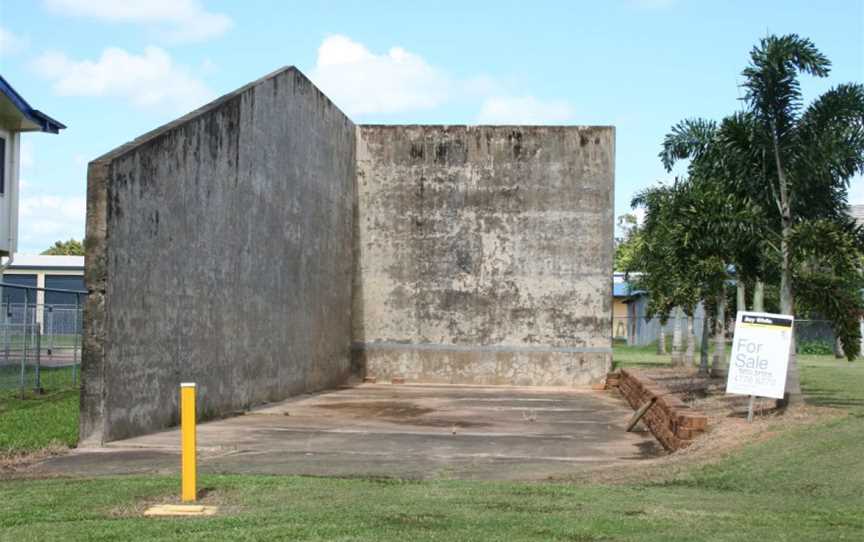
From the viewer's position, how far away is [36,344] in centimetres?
1853

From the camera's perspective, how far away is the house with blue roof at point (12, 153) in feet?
77.6

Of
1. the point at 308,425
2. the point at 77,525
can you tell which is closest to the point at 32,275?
the point at 308,425

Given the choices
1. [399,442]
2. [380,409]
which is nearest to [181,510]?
[399,442]

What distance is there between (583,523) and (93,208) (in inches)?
310

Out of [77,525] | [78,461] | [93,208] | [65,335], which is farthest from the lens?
[65,335]

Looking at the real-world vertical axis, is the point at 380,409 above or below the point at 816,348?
above

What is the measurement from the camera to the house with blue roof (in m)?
23.7

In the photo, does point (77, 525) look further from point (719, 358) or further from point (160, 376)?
point (719, 358)

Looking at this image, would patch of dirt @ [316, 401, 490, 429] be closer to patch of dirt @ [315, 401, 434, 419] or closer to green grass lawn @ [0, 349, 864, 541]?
patch of dirt @ [315, 401, 434, 419]

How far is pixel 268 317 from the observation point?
1928 cm

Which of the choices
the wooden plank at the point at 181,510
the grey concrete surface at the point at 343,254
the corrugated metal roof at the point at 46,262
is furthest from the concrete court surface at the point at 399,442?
the corrugated metal roof at the point at 46,262

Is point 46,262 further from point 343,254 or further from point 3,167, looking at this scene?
point 343,254

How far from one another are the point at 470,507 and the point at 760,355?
7.45m

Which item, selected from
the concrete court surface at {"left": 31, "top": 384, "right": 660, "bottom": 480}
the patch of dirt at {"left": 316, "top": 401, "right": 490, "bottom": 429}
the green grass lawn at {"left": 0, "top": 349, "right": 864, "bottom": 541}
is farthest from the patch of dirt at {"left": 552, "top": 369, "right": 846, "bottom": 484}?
the patch of dirt at {"left": 316, "top": 401, "right": 490, "bottom": 429}
